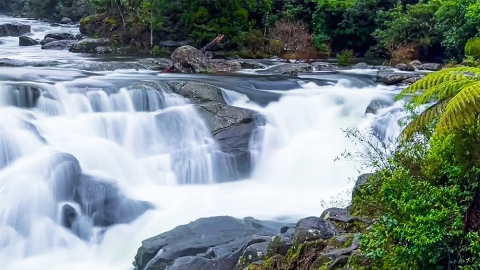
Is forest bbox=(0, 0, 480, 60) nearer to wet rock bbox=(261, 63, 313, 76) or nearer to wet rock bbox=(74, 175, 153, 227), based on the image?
wet rock bbox=(261, 63, 313, 76)

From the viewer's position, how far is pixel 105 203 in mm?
10367

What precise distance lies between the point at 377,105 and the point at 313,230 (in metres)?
9.35

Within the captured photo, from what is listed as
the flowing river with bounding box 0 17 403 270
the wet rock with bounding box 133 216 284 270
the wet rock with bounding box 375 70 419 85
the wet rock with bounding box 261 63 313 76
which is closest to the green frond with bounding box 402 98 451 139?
the wet rock with bounding box 133 216 284 270

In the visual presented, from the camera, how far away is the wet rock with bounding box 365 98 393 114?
15.3 meters

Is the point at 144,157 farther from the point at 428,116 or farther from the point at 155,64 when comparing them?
the point at 155,64

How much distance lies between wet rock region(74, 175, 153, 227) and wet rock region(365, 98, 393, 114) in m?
7.33

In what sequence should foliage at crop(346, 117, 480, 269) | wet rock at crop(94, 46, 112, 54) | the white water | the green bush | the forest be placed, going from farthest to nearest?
the forest
wet rock at crop(94, 46, 112, 54)
the green bush
the white water
foliage at crop(346, 117, 480, 269)

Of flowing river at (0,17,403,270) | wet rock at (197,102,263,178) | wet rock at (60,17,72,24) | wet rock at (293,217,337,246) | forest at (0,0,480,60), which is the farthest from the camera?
wet rock at (60,17,72,24)

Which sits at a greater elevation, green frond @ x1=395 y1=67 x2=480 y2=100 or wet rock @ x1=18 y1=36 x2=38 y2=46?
green frond @ x1=395 y1=67 x2=480 y2=100

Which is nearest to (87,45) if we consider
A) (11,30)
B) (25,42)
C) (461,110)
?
(25,42)

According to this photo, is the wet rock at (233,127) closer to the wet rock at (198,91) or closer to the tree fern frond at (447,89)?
the wet rock at (198,91)

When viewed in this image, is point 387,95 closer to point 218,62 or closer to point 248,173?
point 248,173

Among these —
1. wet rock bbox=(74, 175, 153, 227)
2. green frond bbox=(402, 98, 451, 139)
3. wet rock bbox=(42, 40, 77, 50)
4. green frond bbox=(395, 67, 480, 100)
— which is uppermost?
green frond bbox=(395, 67, 480, 100)

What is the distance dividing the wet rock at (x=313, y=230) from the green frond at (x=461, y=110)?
2.67 metres
